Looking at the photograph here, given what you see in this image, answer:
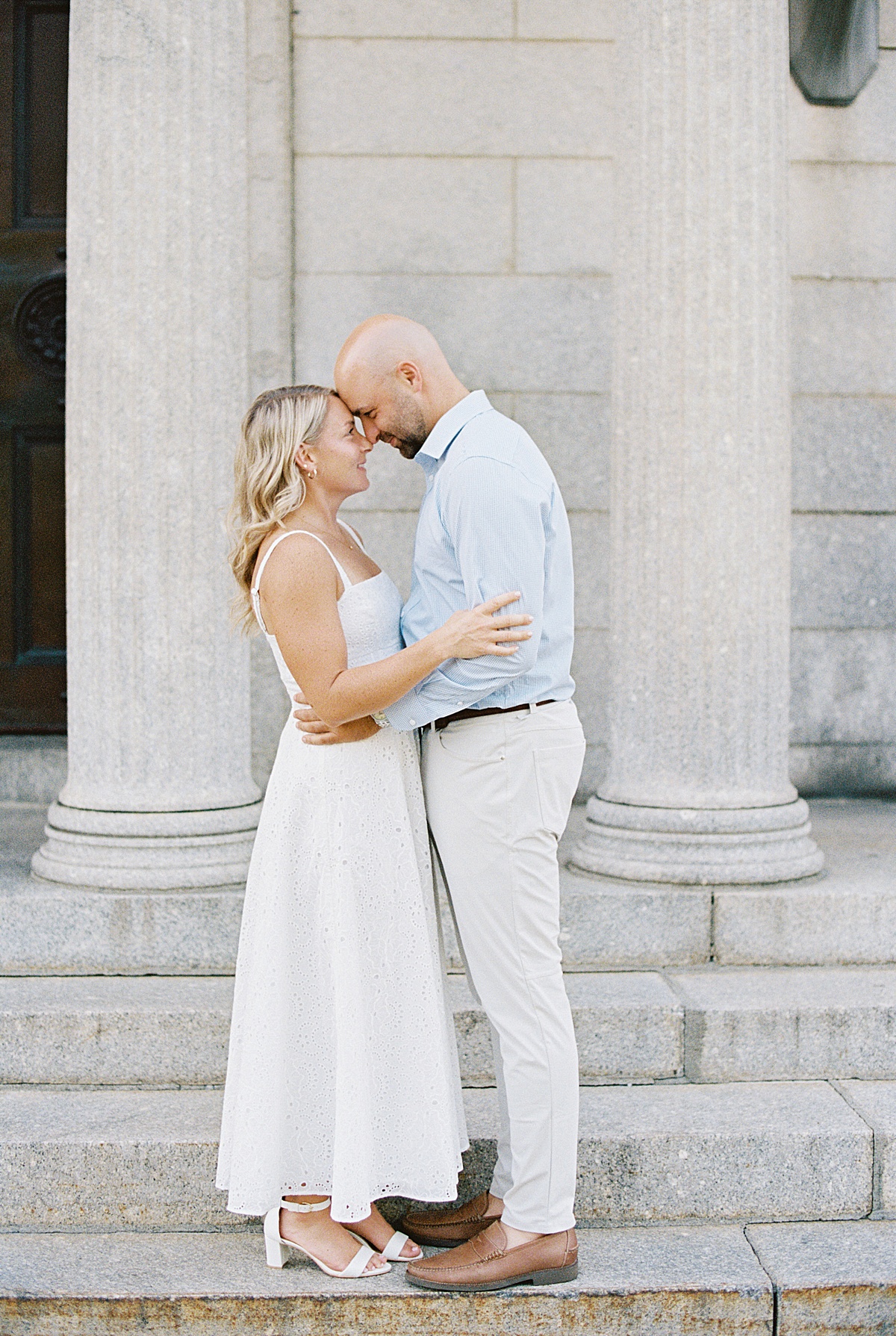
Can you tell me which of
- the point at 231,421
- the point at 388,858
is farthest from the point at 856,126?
the point at 388,858

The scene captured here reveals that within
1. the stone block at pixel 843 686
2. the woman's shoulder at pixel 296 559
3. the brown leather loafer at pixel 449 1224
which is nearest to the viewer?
the woman's shoulder at pixel 296 559

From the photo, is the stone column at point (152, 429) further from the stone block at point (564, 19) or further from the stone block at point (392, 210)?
the stone block at point (564, 19)

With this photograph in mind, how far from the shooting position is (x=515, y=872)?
3.02 meters

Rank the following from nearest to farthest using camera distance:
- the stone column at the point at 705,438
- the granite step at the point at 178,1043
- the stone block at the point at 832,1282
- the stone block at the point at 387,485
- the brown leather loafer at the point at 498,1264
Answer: the brown leather loafer at the point at 498,1264
the stone block at the point at 832,1282
the granite step at the point at 178,1043
the stone column at the point at 705,438
the stone block at the point at 387,485

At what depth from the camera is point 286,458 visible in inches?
119

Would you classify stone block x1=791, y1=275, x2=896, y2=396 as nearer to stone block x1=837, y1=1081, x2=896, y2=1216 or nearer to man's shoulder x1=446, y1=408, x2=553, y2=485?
stone block x1=837, y1=1081, x2=896, y2=1216

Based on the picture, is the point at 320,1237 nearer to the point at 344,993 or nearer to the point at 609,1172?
the point at 344,993

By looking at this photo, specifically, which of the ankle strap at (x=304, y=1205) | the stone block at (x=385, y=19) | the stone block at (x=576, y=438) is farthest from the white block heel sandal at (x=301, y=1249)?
the stone block at (x=385, y=19)

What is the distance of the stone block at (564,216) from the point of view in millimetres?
6199

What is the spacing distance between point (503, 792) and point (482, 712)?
0.62ft

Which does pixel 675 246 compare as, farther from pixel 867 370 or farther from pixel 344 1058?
pixel 344 1058

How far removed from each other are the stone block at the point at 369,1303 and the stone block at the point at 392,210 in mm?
4441

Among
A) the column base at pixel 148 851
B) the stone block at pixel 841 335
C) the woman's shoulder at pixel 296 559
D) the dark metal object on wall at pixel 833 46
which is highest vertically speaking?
the dark metal object on wall at pixel 833 46

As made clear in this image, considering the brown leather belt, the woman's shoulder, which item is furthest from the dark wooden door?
the brown leather belt
